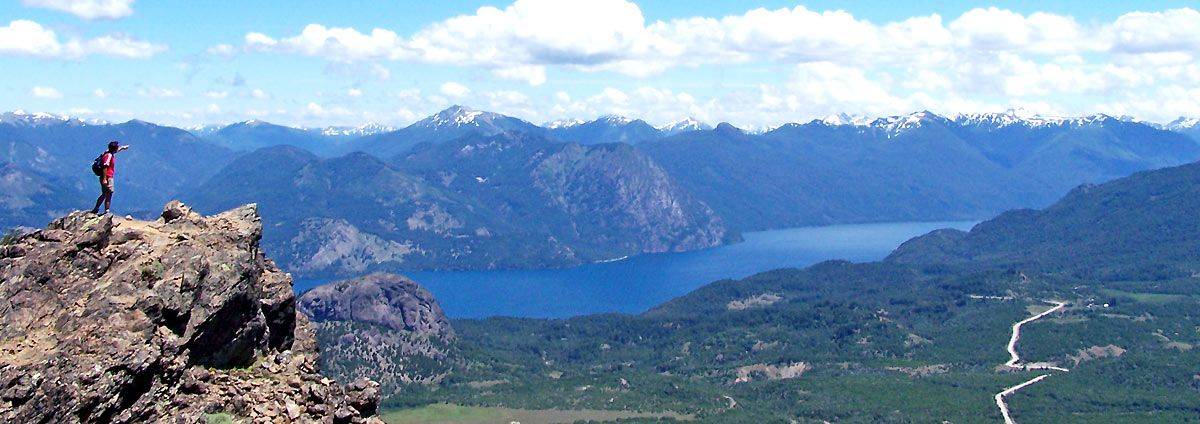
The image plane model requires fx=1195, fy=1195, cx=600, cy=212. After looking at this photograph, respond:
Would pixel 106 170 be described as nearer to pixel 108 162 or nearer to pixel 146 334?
pixel 108 162

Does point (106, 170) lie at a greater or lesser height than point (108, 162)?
lesser

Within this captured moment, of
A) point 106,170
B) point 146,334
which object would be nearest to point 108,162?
point 106,170

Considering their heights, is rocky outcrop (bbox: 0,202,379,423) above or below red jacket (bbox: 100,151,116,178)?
below

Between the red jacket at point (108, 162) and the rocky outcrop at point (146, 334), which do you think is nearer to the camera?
the rocky outcrop at point (146, 334)

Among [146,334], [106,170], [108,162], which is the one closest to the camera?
[146,334]

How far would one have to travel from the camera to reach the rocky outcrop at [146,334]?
109 feet

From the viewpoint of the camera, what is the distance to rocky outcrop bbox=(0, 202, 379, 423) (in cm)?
3331

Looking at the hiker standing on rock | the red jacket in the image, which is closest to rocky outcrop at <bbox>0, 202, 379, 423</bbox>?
the hiker standing on rock

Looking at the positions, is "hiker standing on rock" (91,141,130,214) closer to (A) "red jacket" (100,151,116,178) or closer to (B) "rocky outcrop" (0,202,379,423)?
(A) "red jacket" (100,151,116,178)

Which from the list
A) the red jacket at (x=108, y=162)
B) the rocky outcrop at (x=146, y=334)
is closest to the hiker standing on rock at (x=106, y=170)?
the red jacket at (x=108, y=162)

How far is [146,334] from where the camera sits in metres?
35.2

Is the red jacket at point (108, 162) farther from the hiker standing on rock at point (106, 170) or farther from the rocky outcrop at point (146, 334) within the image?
the rocky outcrop at point (146, 334)

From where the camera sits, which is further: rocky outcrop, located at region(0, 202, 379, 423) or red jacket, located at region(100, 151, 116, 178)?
red jacket, located at region(100, 151, 116, 178)

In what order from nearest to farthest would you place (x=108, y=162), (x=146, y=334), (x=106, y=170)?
(x=146, y=334)
(x=108, y=162)
(x=106, y=170)
